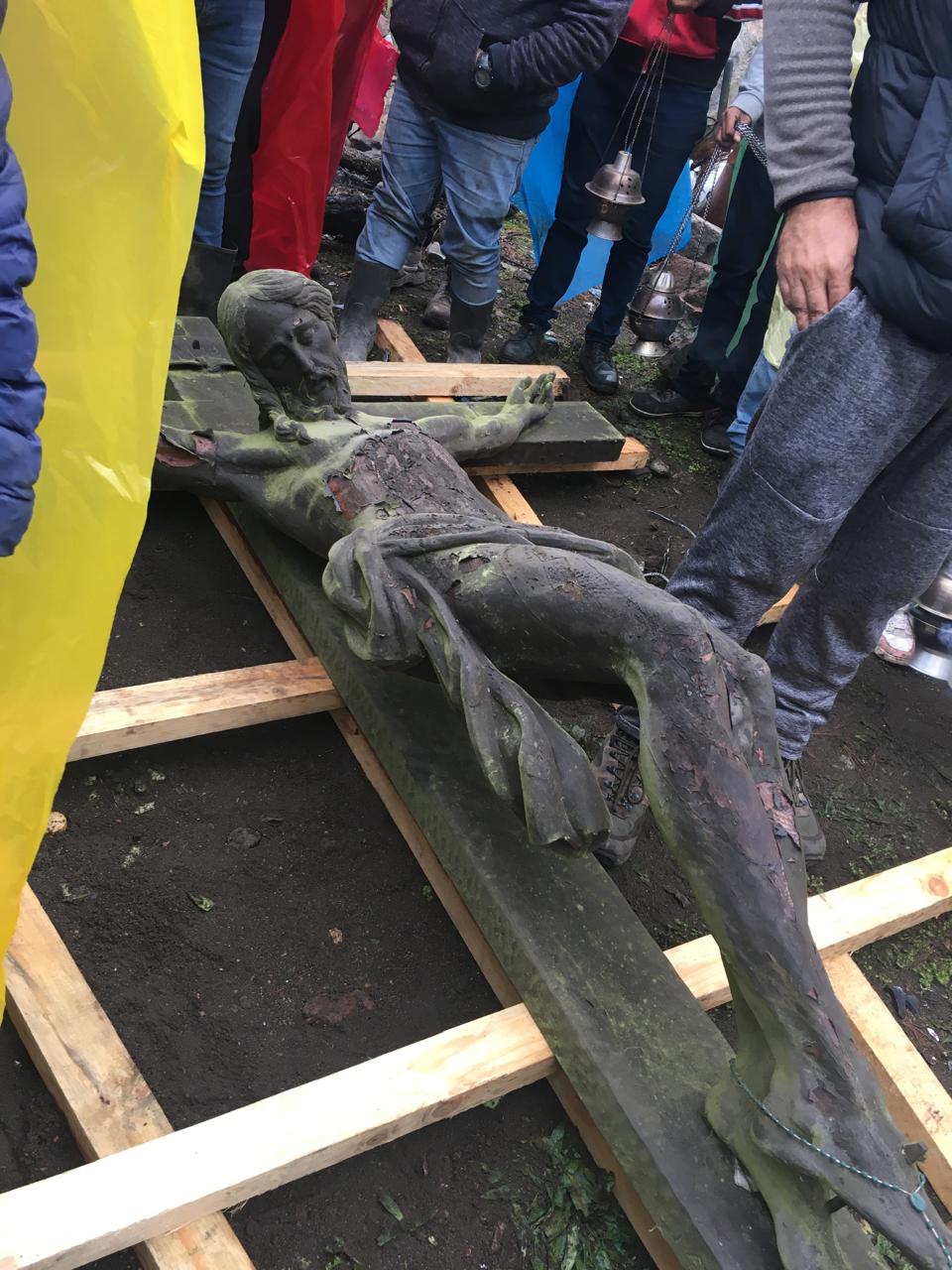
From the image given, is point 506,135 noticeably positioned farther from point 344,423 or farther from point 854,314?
point 854,314

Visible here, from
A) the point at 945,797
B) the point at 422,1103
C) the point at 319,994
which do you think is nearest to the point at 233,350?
the point at 319,994

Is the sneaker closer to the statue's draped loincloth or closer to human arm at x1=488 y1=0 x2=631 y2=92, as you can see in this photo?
the statue's draped loincloth

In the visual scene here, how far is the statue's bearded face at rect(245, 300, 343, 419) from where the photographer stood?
2482mm

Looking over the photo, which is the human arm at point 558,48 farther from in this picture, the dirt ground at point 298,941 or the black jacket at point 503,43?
the dirt ground at point 298,941

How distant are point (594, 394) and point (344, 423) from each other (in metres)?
2.57

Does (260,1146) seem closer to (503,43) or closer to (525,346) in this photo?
(503,43)

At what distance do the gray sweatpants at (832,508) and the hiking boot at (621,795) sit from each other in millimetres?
441

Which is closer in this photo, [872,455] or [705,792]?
[705,792]

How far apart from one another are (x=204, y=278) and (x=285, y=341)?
4.29ft

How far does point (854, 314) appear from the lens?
221 centimetres

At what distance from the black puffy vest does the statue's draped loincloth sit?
0.80 meters

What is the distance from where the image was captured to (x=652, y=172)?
4469 millimetres

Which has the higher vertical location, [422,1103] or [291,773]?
[422,1103]

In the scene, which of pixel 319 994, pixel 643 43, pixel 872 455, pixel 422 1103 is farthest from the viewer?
pixel 643 43
